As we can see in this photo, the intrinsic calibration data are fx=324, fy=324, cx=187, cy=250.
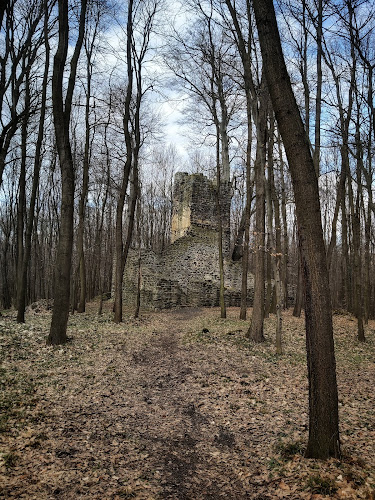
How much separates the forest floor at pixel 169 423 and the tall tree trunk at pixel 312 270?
0.35 meters

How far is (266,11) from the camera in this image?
3.57 metres

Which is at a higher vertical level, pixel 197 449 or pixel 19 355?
pixel 19 355

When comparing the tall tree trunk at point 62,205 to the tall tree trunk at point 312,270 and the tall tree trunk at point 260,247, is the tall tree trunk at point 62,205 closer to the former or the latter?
the tall tree trunk at point 260,247

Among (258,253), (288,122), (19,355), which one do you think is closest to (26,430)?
(19,355)

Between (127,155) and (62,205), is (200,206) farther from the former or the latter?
(62,205)

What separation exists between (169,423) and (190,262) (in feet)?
53.5

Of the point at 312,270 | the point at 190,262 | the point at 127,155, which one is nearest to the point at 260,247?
the point at 312,270

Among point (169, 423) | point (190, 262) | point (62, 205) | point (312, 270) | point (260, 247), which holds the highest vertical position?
point (62, 205)

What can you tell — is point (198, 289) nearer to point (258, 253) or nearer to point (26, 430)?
point (258, 253)

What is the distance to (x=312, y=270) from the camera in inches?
133

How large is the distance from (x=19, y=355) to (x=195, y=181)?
17.0 meters

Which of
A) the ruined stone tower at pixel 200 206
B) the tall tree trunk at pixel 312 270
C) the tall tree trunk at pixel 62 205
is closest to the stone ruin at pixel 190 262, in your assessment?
the ruined stone tower at pixel 200 206

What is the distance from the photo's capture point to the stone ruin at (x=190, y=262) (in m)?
19.6

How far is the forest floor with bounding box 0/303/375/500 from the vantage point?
310 centimetres
